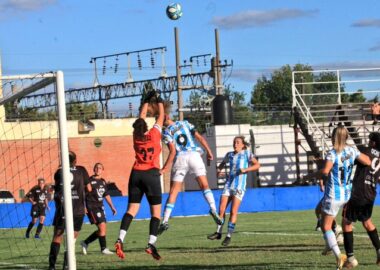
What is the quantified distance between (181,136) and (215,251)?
207cm

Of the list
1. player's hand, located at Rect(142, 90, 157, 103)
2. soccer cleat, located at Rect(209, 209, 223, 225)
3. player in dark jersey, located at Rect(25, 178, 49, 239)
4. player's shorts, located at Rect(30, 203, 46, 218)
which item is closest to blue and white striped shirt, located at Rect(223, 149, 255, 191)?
soccer cleat, located at Rect(209, 209, 223, 225)

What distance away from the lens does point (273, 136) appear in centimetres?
5069

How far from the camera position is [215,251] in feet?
50.2

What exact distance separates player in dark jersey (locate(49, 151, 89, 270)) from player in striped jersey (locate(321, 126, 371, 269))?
12.5 feet

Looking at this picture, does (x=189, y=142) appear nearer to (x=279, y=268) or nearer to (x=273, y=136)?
(x=279, y=268)

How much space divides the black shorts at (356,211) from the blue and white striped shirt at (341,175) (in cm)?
81

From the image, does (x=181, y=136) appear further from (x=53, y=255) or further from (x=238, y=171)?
(x=53, y=255)

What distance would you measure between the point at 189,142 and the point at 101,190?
100.0 inches

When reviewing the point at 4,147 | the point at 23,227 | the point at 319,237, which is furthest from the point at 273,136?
the point at 319,237

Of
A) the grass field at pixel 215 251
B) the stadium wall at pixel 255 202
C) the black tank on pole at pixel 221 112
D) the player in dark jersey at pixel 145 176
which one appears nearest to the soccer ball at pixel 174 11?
the black tank on pole at pixel 221 112

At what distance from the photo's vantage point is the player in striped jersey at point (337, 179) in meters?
11.8

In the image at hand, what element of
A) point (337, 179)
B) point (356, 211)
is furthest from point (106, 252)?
point (337, 179)

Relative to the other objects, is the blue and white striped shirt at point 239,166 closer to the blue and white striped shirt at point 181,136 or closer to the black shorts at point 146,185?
the blue and white striped shirt at point 181,136

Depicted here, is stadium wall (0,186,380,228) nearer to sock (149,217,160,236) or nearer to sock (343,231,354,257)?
sock (149,217,160,236)
